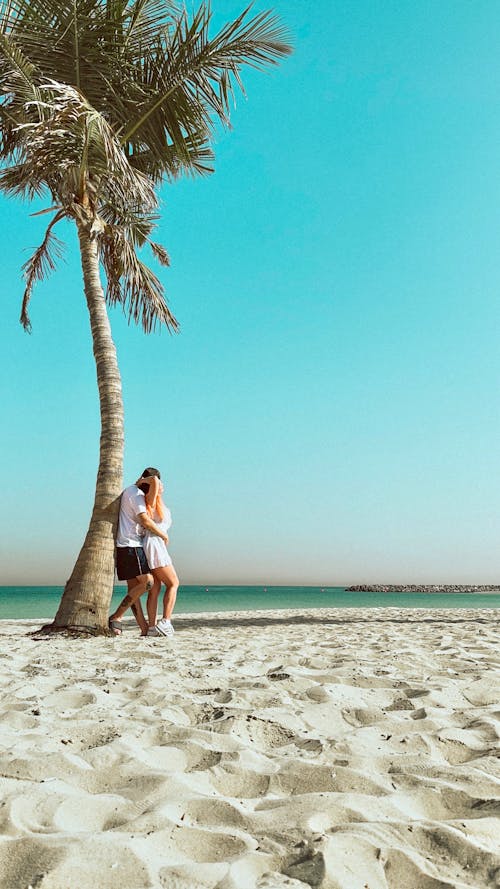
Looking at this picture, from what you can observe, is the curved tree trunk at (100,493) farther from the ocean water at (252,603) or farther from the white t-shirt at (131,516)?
the ocean water at (252,603)

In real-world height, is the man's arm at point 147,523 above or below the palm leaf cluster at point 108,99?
below

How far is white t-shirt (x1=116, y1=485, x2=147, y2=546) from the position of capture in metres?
6.84

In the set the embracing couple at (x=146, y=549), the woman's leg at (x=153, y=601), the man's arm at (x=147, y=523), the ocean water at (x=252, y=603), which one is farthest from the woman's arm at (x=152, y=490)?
the ocean water at (x=252, y=603)

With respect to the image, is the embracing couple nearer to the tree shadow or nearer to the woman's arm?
the woman's arm

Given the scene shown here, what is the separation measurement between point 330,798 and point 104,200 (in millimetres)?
8544

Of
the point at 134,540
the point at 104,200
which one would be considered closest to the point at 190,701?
the point at 134,540

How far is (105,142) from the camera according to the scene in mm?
7363

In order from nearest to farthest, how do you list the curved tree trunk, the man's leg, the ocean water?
1. the man's leg
2. the curved tree trunk
3. the ocean water

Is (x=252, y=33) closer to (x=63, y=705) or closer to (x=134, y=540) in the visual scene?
(x=134, y=540)

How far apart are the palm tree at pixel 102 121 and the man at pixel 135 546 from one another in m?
0.54

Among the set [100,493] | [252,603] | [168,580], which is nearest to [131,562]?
[168,580]

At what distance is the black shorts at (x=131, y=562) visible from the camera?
6.78 meters

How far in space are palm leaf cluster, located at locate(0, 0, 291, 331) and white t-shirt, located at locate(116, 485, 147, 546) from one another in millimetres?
3577

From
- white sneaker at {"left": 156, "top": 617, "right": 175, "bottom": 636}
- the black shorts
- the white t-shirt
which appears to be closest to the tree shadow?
white sneaker at {"left": 156, "top": 617, "right": 175, "bottom": 636}
